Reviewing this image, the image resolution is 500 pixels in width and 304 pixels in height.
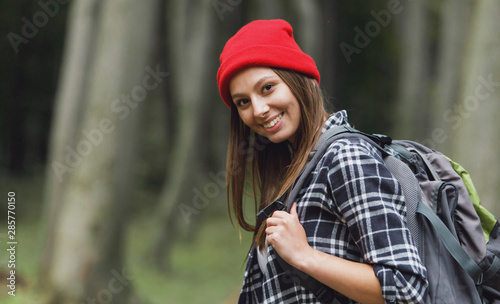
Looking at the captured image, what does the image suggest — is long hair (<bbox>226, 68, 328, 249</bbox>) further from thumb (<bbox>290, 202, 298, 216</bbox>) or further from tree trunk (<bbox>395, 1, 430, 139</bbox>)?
tree trunk (<bbox>395, 1, 430, 139</bbox>)

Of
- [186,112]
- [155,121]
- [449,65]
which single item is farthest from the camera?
[155,121]

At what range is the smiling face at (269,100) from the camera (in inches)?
89.3

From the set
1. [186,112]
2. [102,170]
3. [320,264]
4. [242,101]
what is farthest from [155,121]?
[320,264]

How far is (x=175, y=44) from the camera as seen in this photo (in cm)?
1240

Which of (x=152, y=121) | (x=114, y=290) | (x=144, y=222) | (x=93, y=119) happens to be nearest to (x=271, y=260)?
(x=93, y=119)

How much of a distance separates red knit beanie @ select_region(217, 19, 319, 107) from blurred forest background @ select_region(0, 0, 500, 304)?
48cm

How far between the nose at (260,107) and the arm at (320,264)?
1.28ft

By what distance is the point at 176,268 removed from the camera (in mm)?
10312

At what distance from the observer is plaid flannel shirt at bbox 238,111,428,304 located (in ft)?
6.14

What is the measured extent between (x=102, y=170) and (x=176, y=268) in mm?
4722

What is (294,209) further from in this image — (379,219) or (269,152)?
(269,152)

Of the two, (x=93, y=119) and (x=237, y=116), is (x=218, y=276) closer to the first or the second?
(x=93, y=119)

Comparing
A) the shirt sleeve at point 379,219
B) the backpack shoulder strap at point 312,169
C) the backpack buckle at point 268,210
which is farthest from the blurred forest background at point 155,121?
the shirt sleeve at point 379,219

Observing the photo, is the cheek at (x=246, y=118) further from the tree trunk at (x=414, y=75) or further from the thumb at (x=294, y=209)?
the tree trunk at (x=414, y=75)
